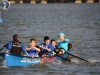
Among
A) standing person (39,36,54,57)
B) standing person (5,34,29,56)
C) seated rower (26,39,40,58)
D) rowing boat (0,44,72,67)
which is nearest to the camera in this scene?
rowing boat (0,44,72,67)

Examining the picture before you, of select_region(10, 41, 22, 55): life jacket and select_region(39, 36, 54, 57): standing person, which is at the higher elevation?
select_region(10, 41, 22, 55): life jacket

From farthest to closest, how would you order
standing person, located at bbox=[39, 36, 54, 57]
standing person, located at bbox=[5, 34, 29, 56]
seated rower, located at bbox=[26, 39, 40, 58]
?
standing person, located at bbox=[39, 36, 54, 57], seated rower, located at bbox=[26, 39, 40, 58], standing person, located at bbox=[5, 34, 29, 56]

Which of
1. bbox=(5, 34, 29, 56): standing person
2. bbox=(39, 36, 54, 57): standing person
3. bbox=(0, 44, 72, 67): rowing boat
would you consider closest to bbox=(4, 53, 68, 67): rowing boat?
bbox=(0, 44, 72, 67): rowing boat

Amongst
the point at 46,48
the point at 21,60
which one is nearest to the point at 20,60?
the point at 21,60

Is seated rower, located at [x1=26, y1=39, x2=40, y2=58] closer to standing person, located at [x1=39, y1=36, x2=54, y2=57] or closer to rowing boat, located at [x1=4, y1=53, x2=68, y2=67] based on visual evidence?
rowing boat, located at [x1=4, y1=53, x2=68, y2=67]

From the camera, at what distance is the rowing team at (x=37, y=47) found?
78.0 ft

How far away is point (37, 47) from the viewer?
2508 centimetres

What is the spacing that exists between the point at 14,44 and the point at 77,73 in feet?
9.49

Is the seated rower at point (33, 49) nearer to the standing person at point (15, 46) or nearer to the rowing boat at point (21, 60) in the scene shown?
the rowing boat at point (21, 60)

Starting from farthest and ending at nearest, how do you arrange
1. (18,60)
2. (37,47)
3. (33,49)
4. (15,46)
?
(37,47) < (33,49) < (15,46) < (18,60)

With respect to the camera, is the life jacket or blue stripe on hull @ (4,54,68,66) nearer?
blue stripe on hull @ (4,54,68,66)

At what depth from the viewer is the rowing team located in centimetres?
2378

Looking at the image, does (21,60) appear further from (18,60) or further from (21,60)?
(18,60)

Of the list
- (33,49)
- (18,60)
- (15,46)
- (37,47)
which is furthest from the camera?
(37,47)
